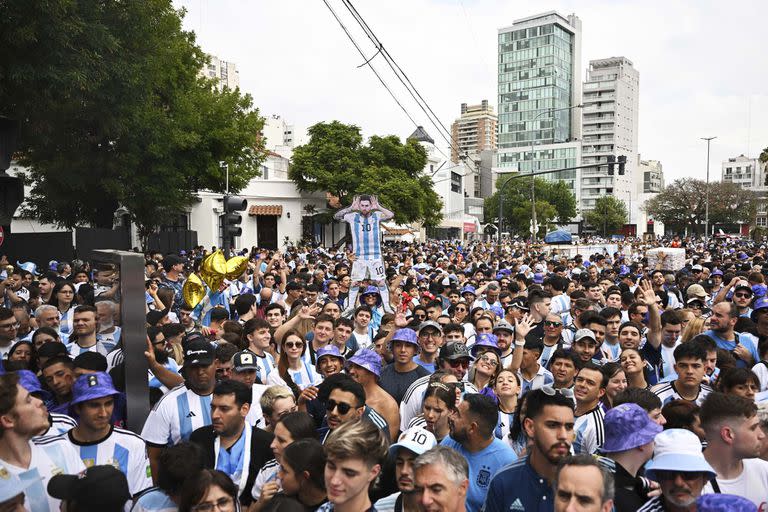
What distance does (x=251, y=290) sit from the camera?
39.6ft

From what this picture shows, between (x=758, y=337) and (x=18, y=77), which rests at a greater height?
(x=18, y=77)

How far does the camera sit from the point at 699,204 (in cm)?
7669

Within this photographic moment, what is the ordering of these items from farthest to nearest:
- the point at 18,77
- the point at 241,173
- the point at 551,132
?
the point at 551,132
the point at 241,173
the point at 18,77

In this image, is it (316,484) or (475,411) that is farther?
(475,411)

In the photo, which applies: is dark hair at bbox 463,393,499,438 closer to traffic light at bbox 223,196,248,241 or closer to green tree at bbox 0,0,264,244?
traffic light at bbox 223,196,248,241

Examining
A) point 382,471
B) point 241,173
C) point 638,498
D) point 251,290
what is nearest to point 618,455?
point 638,498

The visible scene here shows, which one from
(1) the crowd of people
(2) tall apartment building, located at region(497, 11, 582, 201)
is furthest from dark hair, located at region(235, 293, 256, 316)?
(2) tall apartment building, located at region(497, 11, 582, 201)

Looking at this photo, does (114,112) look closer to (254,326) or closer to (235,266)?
(235,266)

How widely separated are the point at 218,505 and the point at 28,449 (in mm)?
1305

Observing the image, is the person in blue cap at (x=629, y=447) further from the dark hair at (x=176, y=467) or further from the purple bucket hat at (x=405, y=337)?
the purple bucket hat at (x=405, y=337)

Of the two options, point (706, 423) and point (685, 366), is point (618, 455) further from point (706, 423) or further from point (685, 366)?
point (685, 366)

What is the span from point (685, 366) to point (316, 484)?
3226mm

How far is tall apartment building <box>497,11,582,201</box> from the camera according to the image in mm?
135000

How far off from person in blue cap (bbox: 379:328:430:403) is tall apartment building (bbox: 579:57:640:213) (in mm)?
137495
